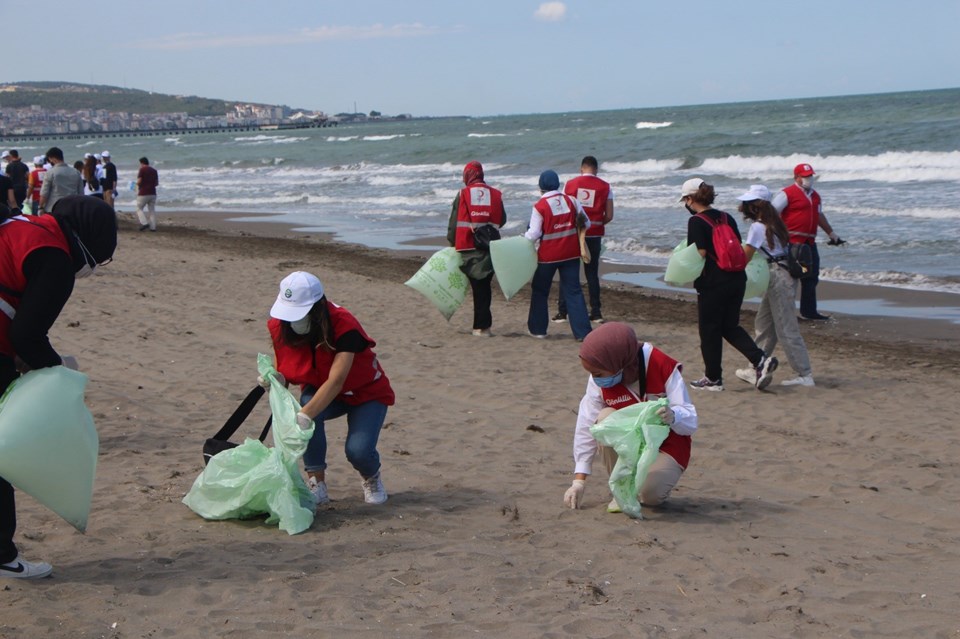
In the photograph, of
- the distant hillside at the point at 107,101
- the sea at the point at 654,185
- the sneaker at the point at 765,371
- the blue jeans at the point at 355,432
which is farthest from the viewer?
the distant hillside at the point at 107,101

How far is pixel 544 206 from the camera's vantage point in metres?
9.36

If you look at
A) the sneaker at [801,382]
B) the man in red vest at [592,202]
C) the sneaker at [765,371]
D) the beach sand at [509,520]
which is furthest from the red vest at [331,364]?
the man in red vest at [592,202]

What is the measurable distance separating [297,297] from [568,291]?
5.49m

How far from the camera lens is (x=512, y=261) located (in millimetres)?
9414

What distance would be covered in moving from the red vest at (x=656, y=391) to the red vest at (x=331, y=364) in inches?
41.4

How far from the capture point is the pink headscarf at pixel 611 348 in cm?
455

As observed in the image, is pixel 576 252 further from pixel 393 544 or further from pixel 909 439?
pixel 393 544

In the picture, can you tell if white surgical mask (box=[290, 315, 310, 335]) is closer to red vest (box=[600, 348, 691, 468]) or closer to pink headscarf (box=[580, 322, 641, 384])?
pink headscarf (box=[580, 322, 641, 384])

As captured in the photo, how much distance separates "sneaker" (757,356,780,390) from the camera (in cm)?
775

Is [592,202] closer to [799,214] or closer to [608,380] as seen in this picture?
[799,214]

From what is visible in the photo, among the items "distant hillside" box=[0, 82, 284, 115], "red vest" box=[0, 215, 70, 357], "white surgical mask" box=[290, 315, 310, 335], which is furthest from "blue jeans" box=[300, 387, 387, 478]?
"distant hillside" box=[0, 82, 284, 115]

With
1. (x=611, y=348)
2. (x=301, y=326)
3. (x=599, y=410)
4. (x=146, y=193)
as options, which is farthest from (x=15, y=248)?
(x=146, y=193)

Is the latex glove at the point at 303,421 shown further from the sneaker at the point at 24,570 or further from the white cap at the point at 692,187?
the white cap at the point at 692,187

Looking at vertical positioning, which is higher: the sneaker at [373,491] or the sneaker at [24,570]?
the sneaker at [24,570]
